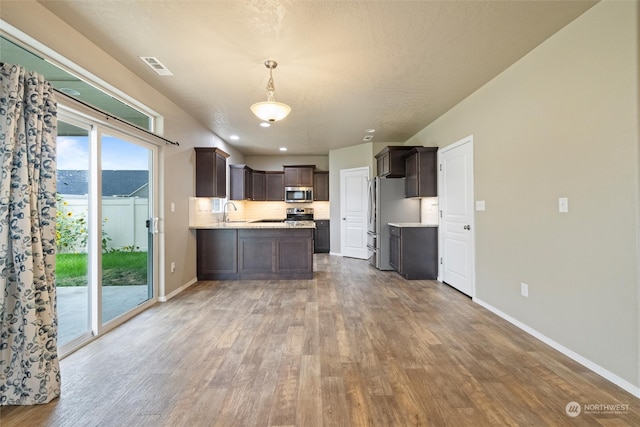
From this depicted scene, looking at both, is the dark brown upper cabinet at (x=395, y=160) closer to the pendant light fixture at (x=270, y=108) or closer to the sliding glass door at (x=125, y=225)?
the pendant light fixture at (x=270, y=108)

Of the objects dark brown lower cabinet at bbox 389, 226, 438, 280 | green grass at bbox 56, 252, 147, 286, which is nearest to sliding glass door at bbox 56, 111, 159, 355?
green grass at bbox 56, 252, 147, 286

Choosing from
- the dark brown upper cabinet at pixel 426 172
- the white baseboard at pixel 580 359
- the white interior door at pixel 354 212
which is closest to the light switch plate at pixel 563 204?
the white baseboard at pixel 580 359

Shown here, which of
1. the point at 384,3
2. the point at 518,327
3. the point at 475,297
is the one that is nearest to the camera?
the point at 384,3

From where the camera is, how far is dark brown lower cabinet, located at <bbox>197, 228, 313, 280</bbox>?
4.66m

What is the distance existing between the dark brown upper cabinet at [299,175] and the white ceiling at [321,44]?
11.6 ft

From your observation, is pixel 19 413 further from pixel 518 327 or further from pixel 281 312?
pixel 518 327

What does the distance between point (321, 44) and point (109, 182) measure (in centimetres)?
242

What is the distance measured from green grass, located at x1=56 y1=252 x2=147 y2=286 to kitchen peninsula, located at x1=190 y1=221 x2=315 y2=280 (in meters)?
1.22

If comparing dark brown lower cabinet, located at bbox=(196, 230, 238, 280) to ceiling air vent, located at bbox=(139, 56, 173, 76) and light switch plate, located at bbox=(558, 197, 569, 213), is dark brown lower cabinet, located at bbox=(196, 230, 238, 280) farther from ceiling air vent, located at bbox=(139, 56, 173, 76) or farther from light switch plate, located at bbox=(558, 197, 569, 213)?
light switch plate, located at bbox=(558, 197, 569, 213)

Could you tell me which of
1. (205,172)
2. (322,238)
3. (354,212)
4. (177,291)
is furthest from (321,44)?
(322,238)

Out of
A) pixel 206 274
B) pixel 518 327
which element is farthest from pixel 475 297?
pixel 206 274

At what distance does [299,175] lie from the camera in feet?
24.6

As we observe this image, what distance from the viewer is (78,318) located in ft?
8.42

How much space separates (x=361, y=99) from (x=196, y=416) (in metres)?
3.65
